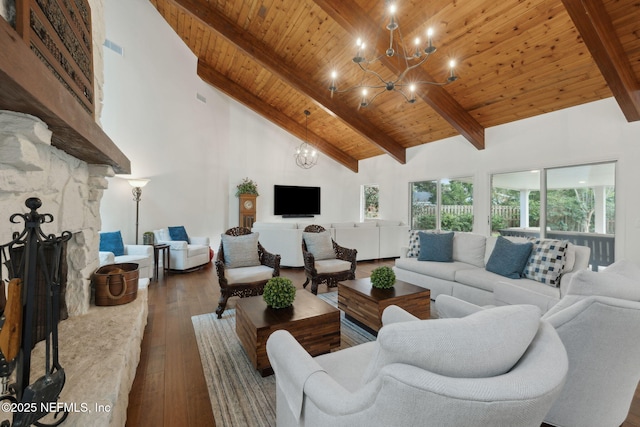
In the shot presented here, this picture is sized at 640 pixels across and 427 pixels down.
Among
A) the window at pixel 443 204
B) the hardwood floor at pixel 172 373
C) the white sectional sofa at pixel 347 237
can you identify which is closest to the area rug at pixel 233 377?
the hardwood floor at pixel 172 373

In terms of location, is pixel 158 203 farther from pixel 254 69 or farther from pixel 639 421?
pixel 639 421

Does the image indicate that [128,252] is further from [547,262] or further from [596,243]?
[596,243]

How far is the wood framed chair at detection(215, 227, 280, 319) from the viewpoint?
3133 millimetres

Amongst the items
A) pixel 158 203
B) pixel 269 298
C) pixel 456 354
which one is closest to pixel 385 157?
pixel 158 203

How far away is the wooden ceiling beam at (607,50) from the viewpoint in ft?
9.21

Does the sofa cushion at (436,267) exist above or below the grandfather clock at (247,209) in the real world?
below

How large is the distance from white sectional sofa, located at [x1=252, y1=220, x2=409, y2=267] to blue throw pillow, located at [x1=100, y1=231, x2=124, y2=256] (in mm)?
2203

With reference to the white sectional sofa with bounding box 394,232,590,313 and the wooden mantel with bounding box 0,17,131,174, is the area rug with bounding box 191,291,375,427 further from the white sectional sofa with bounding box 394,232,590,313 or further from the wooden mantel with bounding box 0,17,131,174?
the wooden mantel with bounding box 0,17,131,174

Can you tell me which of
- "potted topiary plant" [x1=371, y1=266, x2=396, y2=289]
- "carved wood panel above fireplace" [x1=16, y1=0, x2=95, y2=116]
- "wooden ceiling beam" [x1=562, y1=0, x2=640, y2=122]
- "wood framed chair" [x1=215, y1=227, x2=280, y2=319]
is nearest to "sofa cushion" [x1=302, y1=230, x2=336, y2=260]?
"wood framed chair" [x1=215, y1=227, x2=280, y2=319]

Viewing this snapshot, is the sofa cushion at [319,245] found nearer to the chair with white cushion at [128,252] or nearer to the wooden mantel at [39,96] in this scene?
the chair with white cushion at [128,252]

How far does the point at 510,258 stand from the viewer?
10.5ft

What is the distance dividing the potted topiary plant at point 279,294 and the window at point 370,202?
669 cm

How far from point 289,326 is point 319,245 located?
212 centimetres

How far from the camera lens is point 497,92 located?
4.44 metres
